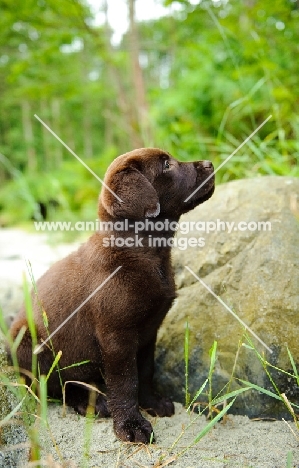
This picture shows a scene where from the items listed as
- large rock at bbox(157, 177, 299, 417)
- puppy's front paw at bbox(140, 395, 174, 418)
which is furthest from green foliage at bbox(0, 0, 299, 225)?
puppy's front paw at bbox(140, 395, 174, 418)

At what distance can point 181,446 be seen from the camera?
202cm

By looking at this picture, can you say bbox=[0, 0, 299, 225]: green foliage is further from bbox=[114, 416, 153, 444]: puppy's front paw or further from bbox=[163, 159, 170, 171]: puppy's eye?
bbox=[114, 416, 153, 444]: puppy's front paw

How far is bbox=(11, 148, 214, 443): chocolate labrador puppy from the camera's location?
225 centimetres

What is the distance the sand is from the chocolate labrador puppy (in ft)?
0.35

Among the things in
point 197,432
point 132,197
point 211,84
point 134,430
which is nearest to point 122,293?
point 132,197

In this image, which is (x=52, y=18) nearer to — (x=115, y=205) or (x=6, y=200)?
(x=115, y=205)

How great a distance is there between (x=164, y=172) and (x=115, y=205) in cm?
41

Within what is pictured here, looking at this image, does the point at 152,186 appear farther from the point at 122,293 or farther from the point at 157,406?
the point at 157,406

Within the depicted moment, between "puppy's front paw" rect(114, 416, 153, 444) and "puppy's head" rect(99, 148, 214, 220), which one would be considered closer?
"puppy's front paw" rect(114, 416, 153, 444)

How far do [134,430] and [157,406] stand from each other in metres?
0.36

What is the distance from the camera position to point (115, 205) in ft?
7.52

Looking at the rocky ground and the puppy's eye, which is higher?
the puppy's eye

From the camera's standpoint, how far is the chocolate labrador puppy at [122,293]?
88.6 inches

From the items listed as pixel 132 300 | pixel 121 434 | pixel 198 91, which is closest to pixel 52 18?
pixel 198 91
